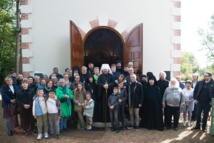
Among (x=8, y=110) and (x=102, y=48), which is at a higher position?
(x=102, y=48)

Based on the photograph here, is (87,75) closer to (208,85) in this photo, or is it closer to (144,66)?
(144,66)

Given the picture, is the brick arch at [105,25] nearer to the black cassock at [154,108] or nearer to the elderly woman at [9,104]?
the black cassock at [154,108]

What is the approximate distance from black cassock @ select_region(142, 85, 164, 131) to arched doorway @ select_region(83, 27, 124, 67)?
3115 millimetres

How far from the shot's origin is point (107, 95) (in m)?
5.81

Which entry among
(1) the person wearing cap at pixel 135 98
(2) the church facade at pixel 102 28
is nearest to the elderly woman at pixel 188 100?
(1) the person wearing cap at pixel 135 98

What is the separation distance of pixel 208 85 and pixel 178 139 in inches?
67.3

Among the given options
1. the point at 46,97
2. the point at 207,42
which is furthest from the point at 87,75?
the point at 207,42

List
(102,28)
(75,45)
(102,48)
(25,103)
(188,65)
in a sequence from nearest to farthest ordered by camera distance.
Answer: (25,103)
(75,45)
(102,28)
(102,48)
(188,65)

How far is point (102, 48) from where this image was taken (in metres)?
9.12

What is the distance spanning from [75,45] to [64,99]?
2.23 metres

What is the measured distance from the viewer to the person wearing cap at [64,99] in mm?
5121

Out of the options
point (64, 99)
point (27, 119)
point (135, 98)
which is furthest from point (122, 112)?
point (27, 119)

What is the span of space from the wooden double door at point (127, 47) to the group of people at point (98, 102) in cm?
102

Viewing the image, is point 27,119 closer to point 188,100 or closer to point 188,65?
point 188,100
